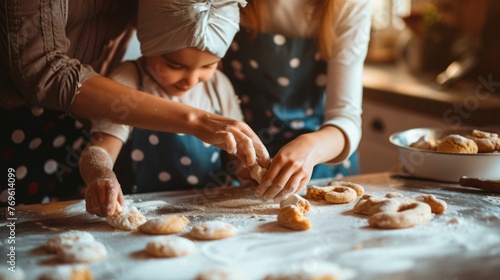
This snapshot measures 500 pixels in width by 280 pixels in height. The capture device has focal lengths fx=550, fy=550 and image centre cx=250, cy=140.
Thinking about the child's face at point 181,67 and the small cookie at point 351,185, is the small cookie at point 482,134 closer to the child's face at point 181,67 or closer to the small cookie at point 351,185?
the small cookie at point 351,185

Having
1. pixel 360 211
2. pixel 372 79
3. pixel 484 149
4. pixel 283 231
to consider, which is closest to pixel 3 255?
pixel 283 231

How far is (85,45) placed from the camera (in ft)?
3.76

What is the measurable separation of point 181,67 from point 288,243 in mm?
451

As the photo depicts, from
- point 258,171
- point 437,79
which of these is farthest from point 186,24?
point 437,79

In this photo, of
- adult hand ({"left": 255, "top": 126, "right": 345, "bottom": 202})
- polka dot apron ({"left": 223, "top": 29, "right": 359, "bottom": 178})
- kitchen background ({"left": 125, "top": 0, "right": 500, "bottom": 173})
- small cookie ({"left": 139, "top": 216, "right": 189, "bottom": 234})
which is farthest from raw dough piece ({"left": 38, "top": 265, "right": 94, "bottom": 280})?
kitchen background ({"left": 125, "top": 0, "right": 500, "bottom": 173})

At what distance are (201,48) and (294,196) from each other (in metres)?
0.33

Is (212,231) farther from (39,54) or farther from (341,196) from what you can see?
(39,54)

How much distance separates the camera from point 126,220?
2.94 ft

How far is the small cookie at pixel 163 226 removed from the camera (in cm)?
87

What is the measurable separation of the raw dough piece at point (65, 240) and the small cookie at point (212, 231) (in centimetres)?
16

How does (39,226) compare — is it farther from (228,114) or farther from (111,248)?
(228,114)

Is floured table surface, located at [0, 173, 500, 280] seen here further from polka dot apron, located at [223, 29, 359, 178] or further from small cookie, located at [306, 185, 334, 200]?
polka dot apron, located at [223, 29, 359, 178]

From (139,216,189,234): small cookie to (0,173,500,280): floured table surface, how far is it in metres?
0.01

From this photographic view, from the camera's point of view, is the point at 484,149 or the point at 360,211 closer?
the point at 360,211
